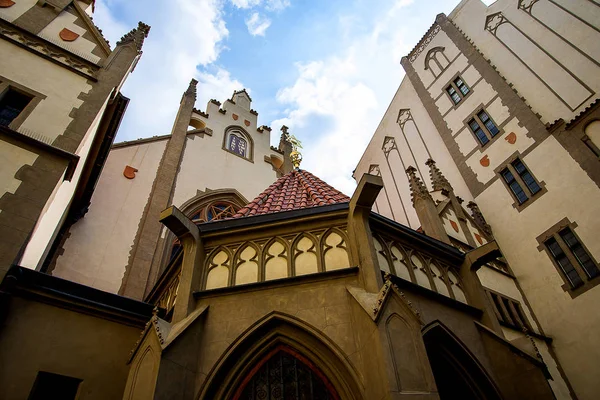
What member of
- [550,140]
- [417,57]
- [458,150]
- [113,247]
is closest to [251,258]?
[113,247]

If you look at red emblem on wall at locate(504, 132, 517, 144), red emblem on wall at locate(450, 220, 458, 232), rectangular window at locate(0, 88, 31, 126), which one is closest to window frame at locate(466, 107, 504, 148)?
red emblem on wall at locate(504, 132, 517, 144)

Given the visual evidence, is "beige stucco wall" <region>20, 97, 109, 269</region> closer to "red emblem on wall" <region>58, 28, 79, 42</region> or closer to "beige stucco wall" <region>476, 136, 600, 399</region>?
"red emblem on wall" <region>58, 28, 79, 42</region>

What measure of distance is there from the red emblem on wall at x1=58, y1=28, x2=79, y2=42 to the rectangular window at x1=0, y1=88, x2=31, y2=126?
248cm

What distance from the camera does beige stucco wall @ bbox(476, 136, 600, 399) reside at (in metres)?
11.7

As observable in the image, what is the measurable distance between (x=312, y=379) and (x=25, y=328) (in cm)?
391

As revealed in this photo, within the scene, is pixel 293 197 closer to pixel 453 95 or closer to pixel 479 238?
pixel 479 238

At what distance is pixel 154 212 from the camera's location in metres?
11.2

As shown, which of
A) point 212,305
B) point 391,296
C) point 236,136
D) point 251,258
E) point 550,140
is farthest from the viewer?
point 236,136

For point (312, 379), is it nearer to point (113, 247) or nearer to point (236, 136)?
point (113, 247)

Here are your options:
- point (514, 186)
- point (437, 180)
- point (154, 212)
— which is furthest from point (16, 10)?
point (514, 186)

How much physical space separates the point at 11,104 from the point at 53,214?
2264 mm

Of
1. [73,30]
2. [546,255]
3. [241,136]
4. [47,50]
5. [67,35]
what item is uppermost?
[241,136]

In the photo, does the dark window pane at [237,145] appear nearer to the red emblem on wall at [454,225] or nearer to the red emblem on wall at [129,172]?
the red emblem on wall at [129,172]

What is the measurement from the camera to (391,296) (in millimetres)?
5047
